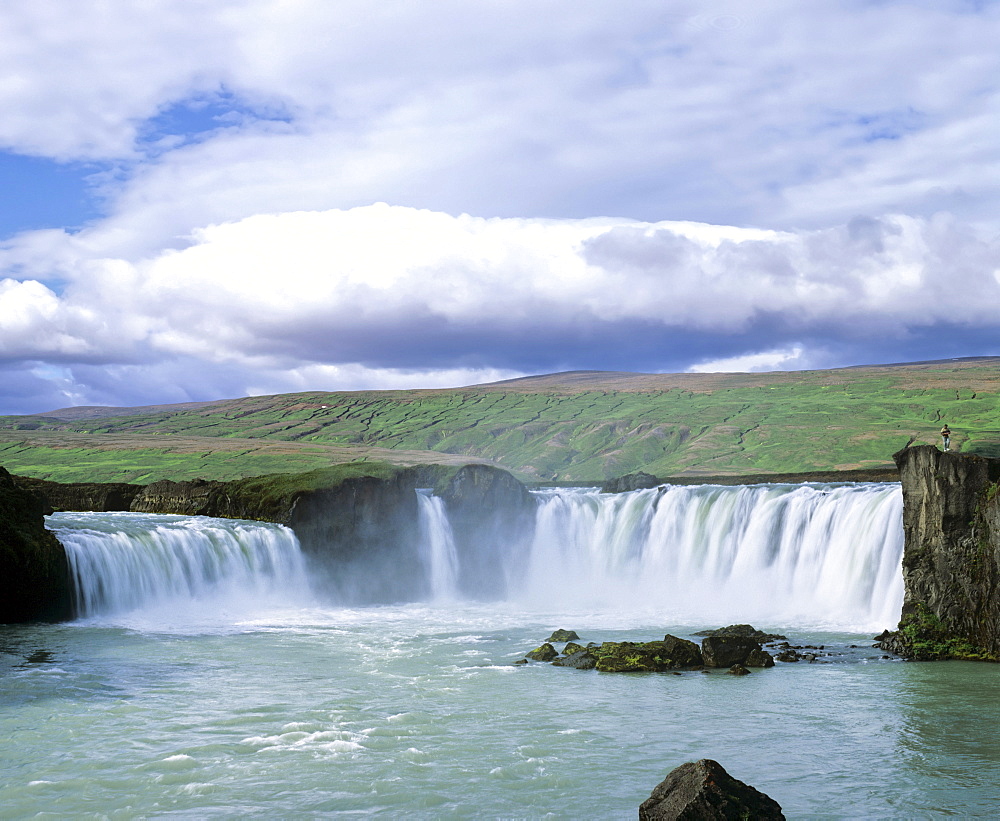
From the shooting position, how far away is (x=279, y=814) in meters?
15.5

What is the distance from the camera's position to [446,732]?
21.3 meters

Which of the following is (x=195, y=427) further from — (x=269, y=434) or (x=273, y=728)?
(x=273, y=728)

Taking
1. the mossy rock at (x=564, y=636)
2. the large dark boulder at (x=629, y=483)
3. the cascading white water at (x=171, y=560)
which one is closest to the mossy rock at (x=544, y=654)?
the mossy rock at (x=564, y=636)

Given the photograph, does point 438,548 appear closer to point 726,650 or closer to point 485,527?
point 485,527

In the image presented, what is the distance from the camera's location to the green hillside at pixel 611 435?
130 m

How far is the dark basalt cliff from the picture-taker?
99.0 feet

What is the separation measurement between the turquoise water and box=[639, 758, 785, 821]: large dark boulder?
1945 millimetres

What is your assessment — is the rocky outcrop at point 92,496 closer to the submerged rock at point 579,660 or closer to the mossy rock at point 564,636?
the mossy rock at point 564,636

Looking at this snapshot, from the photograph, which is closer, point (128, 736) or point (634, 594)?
point (128, 736)

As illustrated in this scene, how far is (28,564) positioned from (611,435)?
5274 inches

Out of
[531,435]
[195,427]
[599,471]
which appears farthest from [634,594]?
[195,427]

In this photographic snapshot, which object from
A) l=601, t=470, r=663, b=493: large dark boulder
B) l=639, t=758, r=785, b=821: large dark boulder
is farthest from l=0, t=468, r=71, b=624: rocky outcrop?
l=601, t=470, r=663, b=493: large dark boulder

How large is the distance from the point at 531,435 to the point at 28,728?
5910 inches

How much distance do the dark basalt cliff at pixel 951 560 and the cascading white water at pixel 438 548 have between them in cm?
2914
